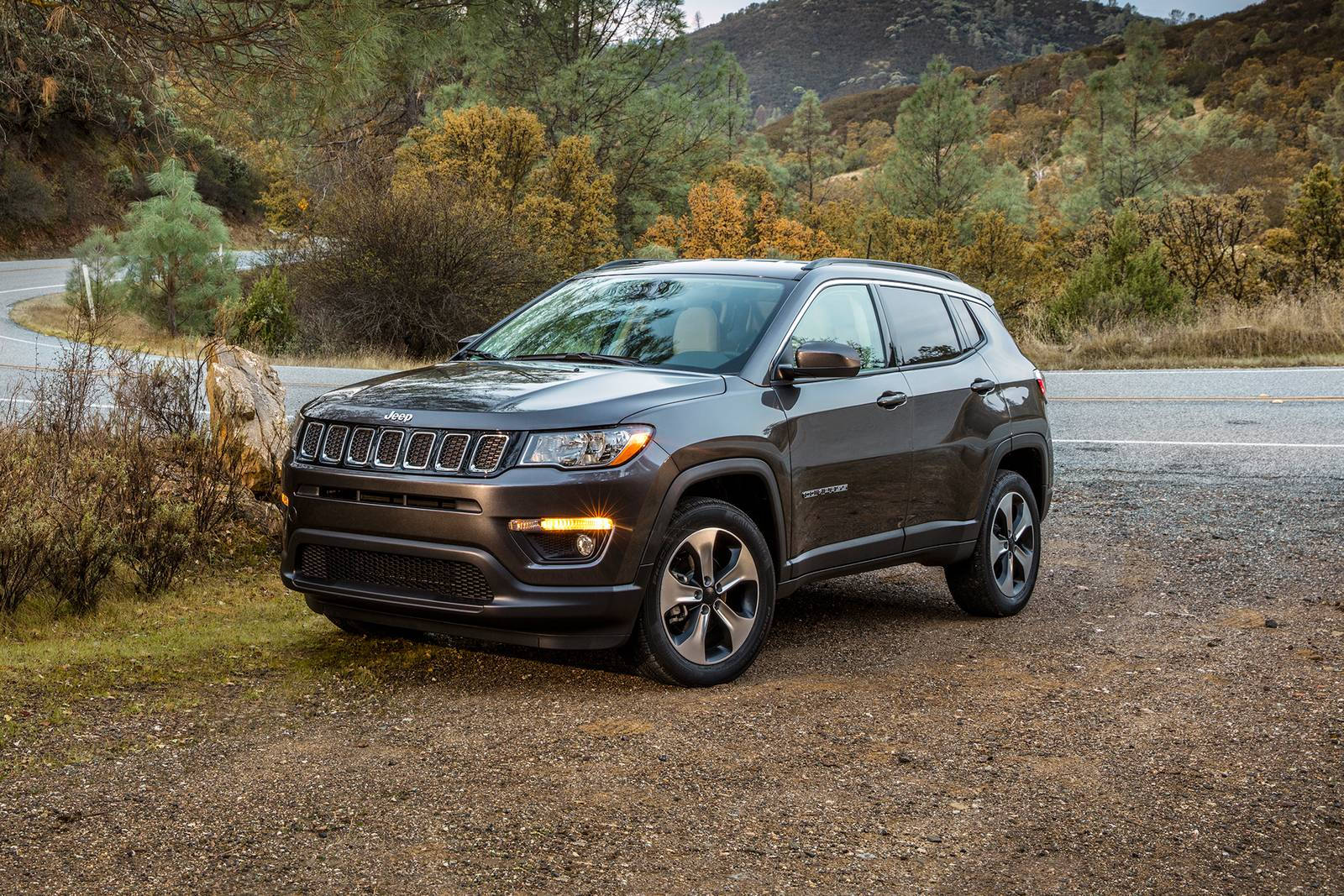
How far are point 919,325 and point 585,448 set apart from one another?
2.56 m

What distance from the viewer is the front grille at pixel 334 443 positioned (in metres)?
5.44

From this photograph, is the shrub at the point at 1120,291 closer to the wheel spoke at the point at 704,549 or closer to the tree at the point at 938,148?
the wheel spoke at the point at 704,549

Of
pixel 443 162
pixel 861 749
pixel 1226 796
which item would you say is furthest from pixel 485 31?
pixel 443 162

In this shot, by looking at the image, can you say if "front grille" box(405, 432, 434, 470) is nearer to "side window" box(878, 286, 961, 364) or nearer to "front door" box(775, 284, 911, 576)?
"front door" box(775, 284, 911, 576)

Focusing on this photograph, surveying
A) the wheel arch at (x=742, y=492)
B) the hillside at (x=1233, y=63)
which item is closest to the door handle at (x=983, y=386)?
the wheel arch at (x=742, y=492)

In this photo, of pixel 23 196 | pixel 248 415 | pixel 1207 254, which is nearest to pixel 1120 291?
pixel 1207 254

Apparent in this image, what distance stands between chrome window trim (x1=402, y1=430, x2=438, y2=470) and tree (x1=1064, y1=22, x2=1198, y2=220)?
5839 centimetres

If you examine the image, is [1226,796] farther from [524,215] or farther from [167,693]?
[524,215]

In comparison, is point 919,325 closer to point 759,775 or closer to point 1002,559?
point 1002,559

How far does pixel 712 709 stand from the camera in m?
5.36

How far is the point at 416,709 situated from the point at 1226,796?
296cm

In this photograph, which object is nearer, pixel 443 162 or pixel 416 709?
pixel 416 709

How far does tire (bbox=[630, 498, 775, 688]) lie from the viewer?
5.37 meters

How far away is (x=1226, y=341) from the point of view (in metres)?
22.7
